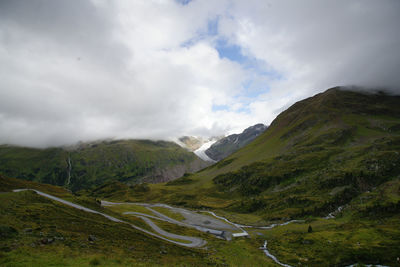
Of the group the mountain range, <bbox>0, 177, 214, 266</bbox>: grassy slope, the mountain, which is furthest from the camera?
the mountain

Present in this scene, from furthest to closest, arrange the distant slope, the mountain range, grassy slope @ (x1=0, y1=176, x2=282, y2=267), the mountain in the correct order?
the distant slope, the mountain, the mountain range, grassy slope @ (x1=0, y1=176, x2=282, y2=267)

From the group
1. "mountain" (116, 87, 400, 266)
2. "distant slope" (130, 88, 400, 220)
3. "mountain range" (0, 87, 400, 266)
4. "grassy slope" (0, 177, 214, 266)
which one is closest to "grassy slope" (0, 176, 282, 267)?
"grassy slope" (0, 177, 214, 266)

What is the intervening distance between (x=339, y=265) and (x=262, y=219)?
234 ft

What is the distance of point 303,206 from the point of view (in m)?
109

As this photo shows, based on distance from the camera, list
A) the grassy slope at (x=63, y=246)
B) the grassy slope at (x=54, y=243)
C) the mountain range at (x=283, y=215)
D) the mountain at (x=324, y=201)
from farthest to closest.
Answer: the mountain at (x=324, y=201), the mountain range at (x=283, y=215), the grassy slope at (x=63, y=246), the grassy slope at (x=54, y=243)

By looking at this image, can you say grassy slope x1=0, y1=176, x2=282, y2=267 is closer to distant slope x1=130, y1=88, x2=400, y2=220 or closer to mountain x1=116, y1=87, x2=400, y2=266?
mountain x1=116, y1=87, x2=400, y2=266

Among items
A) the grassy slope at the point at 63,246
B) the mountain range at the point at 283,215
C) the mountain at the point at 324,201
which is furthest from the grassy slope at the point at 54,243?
the mountain at the point at 324,201

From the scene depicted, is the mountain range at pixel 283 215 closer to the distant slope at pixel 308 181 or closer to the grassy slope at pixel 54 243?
the grassy slope at pixel 54 243

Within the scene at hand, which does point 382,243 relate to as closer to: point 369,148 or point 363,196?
point 363,196

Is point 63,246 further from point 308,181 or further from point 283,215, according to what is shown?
point 308,181

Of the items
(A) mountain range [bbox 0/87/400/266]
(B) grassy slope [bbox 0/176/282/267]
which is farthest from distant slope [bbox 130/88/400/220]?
(B) grassy slope [bbox 0/176/282/267]

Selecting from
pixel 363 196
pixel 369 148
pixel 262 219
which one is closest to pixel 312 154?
pixel 369 148

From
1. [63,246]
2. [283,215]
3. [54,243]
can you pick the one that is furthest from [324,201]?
[54,243]

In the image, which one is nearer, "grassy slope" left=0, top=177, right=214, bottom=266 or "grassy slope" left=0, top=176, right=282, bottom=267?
Answer: "grassy slope" left=0, top=177, right=214, bottom=266
